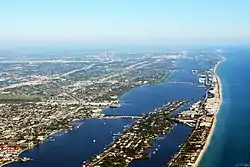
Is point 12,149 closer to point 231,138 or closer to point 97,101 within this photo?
point 231,138

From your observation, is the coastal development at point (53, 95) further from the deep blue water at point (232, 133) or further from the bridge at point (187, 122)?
the deep blue water at point (232, 133)

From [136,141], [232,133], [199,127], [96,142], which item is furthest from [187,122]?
[96,142]

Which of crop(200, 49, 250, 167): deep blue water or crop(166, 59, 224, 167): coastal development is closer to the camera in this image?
crop(166, 59, 224, 167): coastal development

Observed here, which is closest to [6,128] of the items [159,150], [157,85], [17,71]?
[159,150]

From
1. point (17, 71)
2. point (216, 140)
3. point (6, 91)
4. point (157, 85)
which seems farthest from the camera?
point (17, 71)

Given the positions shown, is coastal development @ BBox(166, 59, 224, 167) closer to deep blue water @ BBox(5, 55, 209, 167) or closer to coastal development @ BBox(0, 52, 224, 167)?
coastal development @ BBox(0, 52, 224, 167)

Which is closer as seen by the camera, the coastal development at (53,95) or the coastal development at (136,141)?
the coastal development at (136,141)

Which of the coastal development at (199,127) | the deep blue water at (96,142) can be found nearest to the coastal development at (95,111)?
the coastal development at (199,127)

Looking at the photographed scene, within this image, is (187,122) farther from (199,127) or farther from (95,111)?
(95,111)

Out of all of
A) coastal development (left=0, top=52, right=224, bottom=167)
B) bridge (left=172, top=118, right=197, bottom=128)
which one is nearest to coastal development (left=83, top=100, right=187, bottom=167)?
coastal development (left=0, top=52, right=224, bottom=167)
